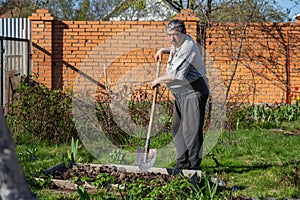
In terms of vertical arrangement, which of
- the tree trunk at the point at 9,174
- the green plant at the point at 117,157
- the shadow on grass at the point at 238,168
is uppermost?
the tree trunk at the point at 9,174

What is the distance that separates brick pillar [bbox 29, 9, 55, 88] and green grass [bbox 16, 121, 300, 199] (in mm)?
3791

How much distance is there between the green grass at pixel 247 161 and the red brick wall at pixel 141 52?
269 centimetres

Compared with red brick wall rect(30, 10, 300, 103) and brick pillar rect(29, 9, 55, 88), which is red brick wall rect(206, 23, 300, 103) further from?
brick pillar rect(29, 9, 55, 88)

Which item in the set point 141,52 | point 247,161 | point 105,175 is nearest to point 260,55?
point 141,52

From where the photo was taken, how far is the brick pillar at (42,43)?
10.2 meters

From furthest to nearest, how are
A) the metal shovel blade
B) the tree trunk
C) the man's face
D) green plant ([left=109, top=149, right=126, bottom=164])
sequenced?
1. green plant ([left=109, top=149, right=126, bottom=164])
2. the man's face
3. the metal shovel blade
4. the tree trunk

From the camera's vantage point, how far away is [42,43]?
1030 cm

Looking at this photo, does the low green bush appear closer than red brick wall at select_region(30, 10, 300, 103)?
Yes

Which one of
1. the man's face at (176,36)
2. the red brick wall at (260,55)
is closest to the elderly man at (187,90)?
the man's face at (176,36)

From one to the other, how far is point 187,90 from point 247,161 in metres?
1.30

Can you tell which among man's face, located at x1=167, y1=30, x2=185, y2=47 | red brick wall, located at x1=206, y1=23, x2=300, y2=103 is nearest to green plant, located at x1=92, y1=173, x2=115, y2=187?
man's face, located at x1=167, y1=30, x2=185, y2=47

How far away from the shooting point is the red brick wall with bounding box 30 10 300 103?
33.8 feet

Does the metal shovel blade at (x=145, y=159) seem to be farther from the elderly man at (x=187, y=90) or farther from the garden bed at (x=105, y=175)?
the elderly man at (x=187, y=90)

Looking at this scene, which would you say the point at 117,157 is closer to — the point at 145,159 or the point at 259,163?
the point at 145,159
